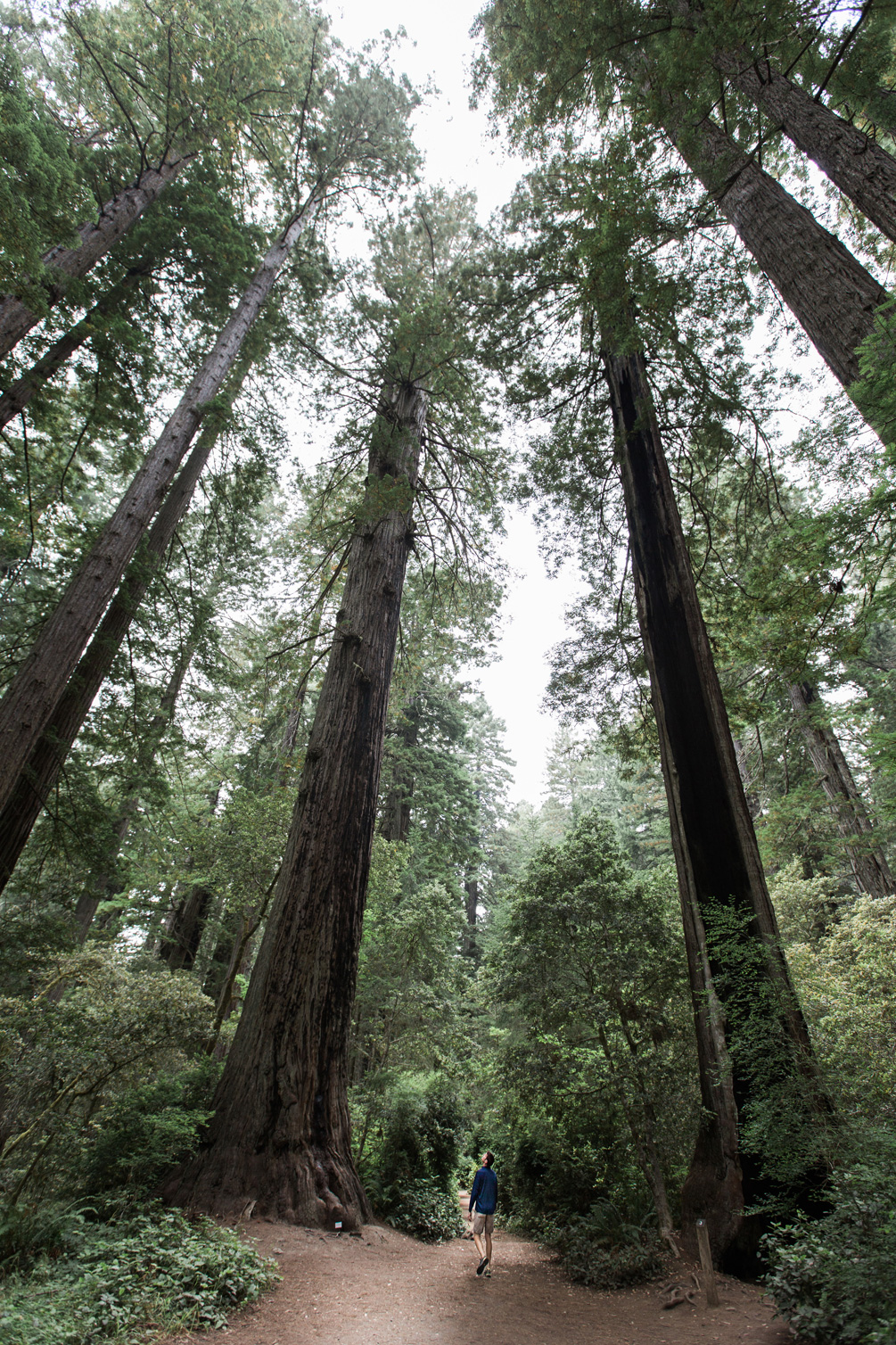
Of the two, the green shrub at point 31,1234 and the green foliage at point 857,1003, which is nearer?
the green shrub at point 31,1234

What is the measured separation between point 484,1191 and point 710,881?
13.1 feet

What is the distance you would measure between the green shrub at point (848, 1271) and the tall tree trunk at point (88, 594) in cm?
548

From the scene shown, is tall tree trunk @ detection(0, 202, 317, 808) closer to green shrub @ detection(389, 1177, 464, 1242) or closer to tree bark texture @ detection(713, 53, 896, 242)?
tree bark texture @ detection(713, 53, 896, 242)

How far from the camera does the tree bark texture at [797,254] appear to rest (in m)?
3.88

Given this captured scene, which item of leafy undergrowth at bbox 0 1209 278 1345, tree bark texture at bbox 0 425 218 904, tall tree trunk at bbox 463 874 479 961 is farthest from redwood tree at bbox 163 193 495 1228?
tall tree trunk at bbox 463 874 479 961

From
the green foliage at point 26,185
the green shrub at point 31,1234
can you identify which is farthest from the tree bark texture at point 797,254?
the green shrub at point 31,1234

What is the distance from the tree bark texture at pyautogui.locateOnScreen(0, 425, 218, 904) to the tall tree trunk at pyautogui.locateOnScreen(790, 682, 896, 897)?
9.19 meters

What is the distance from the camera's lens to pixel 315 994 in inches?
184

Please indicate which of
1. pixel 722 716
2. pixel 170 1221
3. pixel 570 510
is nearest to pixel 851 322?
pixel 722 716

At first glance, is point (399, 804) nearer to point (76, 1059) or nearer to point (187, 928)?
point (187, 928)

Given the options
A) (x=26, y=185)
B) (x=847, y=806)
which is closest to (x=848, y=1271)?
(x=26, y=185)

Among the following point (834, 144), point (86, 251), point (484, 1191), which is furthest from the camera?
point (86, 251)

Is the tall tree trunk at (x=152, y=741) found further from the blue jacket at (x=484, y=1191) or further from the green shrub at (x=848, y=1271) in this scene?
the green shrub at (x=848, y=1271)

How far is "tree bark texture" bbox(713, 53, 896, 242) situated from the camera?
394cm
